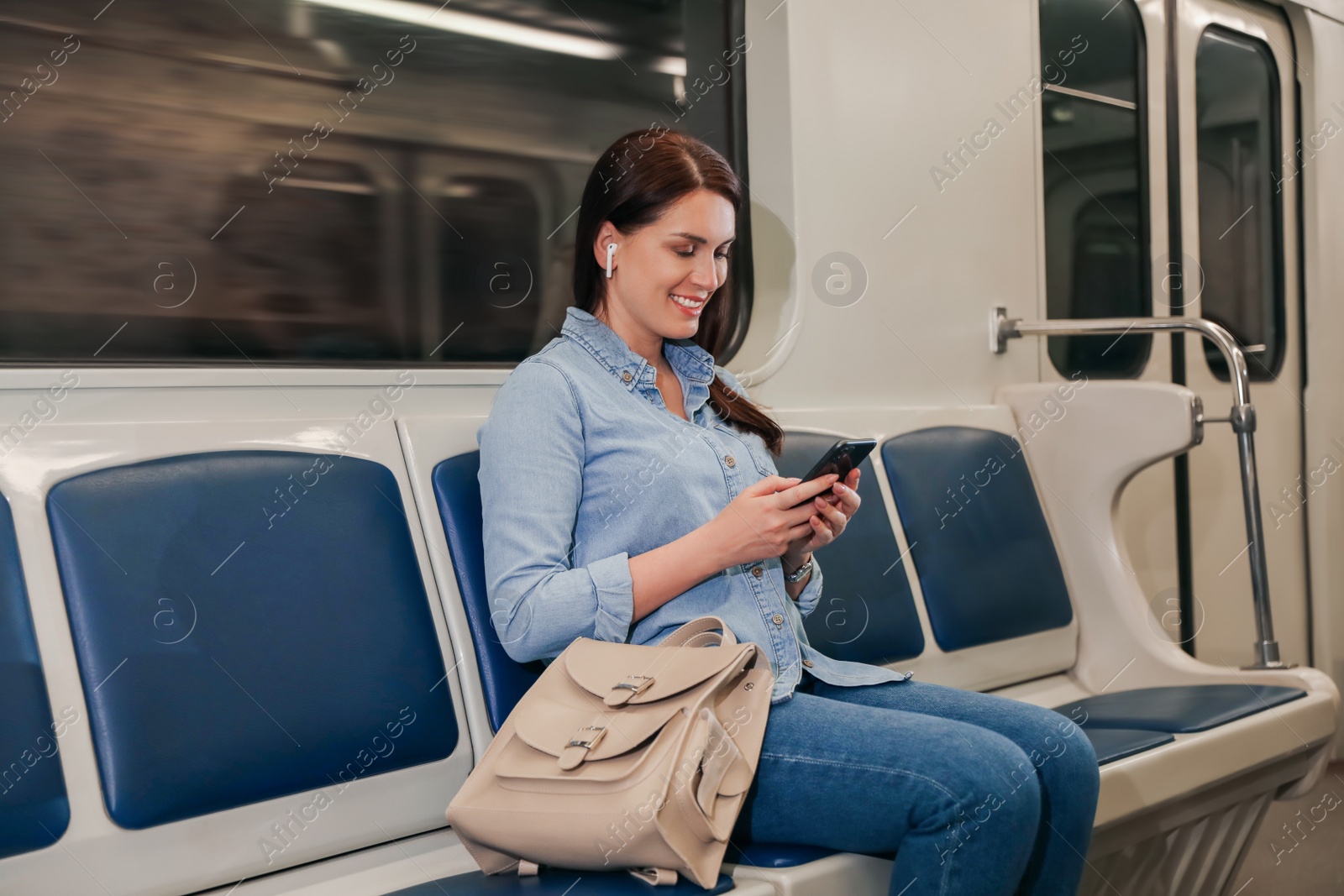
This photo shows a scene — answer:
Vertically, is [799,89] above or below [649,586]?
above

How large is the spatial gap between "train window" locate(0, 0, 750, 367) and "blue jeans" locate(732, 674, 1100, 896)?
3.62 feet

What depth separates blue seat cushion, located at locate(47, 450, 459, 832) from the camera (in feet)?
4.93

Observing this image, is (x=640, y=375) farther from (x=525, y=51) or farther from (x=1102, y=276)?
(x=1102, y=276)

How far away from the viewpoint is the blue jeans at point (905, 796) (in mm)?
1466

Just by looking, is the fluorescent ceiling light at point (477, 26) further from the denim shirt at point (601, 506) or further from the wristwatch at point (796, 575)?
→ the wristwatch at point (796, 575)

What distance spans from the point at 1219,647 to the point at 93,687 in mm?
3711

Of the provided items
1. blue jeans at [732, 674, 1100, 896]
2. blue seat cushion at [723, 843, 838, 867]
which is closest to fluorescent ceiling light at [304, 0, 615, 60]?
blue jeans at [732, 674, 1100, 896]

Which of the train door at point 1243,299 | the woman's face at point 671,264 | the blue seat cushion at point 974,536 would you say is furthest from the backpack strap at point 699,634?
the train door at point 1243,299

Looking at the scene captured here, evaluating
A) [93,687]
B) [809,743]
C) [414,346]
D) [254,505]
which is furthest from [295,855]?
[414,346]

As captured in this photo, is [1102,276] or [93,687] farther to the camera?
[1102,276]

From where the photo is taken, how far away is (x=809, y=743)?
5.01 ft

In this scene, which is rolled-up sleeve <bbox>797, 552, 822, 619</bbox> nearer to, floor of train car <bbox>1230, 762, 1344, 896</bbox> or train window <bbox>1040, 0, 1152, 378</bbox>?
floor of train car <bbox>1230, 762, 1344, 896</bbox>

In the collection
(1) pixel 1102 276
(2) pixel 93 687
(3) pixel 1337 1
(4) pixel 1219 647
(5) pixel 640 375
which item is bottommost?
(4) pixel 1219 647

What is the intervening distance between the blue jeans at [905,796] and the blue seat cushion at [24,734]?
0.88 m
